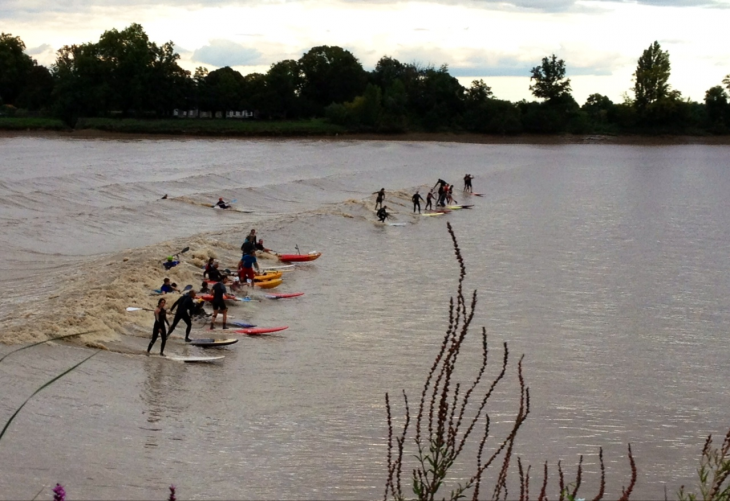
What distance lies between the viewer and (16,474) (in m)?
10.9

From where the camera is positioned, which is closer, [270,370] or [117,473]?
[117,473]

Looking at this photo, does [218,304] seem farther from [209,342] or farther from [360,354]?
[360,354]

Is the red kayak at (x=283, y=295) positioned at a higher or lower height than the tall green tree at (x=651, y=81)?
lower

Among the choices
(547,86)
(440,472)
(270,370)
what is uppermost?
(547,86)

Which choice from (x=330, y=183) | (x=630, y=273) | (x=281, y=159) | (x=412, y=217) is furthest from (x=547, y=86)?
(x=630, y=273)

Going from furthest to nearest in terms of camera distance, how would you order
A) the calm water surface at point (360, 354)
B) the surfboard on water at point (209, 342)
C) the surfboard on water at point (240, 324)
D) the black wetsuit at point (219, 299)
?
the surfboard on water at point (240, 324) → the black wetsuit at point (219, 299) → the surfboard on water at point (209, 342) → the calm water surface at point (360, 354)

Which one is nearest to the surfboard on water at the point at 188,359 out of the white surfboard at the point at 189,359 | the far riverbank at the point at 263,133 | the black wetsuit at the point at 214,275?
the white surfboard at the point at 189,359

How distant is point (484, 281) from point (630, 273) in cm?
528

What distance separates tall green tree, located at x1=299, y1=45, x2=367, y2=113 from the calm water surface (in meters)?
91.3

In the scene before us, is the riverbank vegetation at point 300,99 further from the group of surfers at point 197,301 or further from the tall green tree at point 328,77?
the group of surfers at point 197,301

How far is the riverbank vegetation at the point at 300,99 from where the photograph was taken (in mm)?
114250

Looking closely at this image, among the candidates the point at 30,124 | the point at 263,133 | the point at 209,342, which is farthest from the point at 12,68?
the point at 209,342

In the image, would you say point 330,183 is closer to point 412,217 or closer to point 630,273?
point 412,217

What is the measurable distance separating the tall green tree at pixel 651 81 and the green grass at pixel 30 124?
81743 millimetres
